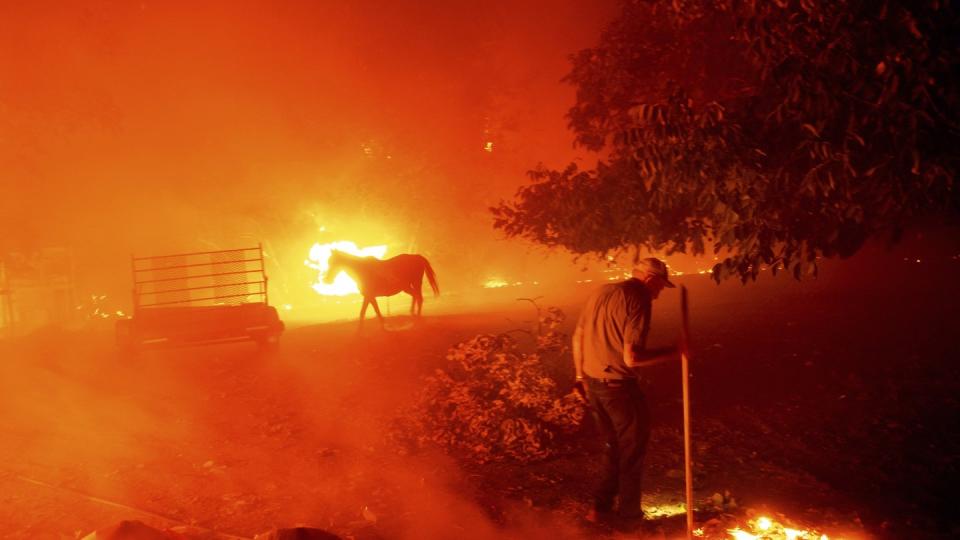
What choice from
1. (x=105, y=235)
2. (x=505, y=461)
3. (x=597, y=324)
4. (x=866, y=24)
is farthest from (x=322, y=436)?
(x=105, y=235)

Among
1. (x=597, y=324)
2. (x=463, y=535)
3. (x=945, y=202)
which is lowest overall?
(x=463, y=535)

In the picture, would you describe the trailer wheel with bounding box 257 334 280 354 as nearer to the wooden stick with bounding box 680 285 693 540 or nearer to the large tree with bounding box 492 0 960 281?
the large tree with bounding box 492 0 960 281

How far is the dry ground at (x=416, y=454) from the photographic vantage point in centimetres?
592

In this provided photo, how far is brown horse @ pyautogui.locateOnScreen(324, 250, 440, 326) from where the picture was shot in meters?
13.1

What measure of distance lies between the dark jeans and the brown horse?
7.58 m

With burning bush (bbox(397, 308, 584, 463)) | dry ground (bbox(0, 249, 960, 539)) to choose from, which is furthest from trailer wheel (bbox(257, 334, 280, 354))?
burning bush (bbox(397, 308, 584, 463))

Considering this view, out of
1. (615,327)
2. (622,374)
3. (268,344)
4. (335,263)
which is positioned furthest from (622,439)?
(335,263)

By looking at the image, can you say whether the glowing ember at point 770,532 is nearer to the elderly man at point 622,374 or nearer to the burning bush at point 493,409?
the elderly man at point 622,374

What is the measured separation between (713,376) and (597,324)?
4968 millimetres

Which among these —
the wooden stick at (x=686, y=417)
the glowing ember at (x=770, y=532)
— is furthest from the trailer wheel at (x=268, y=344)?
the glowing ember at (x=770, y=532)

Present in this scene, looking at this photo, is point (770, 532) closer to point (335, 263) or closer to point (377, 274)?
point (377, 274)

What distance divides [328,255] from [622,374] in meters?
14.4

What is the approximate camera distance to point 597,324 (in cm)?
565

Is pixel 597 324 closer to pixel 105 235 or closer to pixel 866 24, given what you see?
pixel 866 24
